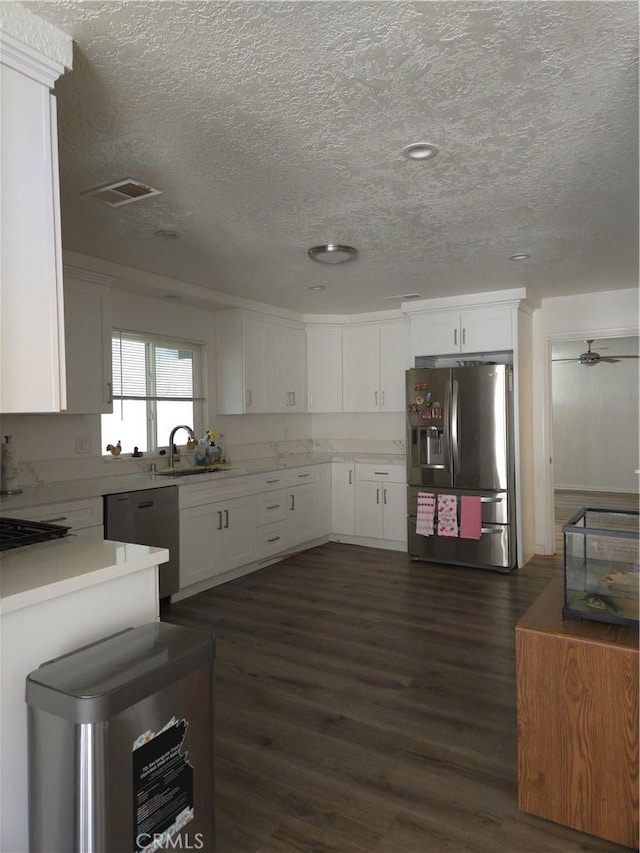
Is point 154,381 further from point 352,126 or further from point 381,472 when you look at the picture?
point 352,126

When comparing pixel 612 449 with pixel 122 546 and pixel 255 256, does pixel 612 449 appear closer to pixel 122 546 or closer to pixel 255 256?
pixel 255 256

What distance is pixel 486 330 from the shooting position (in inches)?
205

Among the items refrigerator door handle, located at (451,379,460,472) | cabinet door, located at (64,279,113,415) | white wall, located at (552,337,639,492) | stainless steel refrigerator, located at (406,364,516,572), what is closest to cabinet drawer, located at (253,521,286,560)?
stainless steel refrigerator, located at (406,364,516,572)

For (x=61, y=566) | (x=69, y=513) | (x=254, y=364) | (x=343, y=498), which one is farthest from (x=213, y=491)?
(x=61, y=566)

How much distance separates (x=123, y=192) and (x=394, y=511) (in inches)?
154

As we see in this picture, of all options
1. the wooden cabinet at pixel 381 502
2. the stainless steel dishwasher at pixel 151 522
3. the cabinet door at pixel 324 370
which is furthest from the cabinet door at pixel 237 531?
the cabinet door at pixel 324 370

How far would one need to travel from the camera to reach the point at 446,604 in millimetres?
4191

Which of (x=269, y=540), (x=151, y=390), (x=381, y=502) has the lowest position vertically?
(x=269, y=540)

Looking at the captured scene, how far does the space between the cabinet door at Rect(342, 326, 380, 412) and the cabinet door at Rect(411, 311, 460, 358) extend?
0.68 m

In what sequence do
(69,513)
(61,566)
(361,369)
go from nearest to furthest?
1. (61,566)
2. (69,513)
3. (361,369)

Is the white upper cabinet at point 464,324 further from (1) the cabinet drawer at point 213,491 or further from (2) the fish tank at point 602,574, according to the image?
(2) the fish tank at point 602,574

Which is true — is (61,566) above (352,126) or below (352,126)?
below

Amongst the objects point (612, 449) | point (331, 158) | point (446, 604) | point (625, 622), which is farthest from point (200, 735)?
point (612, 449)

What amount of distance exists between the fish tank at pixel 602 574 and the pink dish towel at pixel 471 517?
299 centimetres
